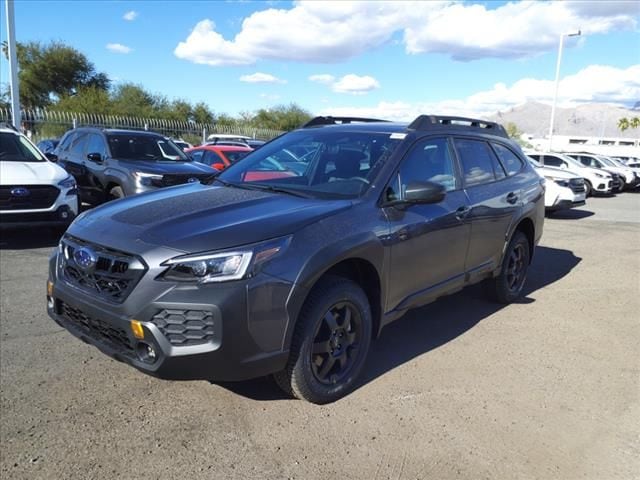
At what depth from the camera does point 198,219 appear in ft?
9.84

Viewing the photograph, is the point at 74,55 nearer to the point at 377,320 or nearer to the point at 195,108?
the point at 195,108

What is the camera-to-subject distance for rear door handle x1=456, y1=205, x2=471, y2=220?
415 cm

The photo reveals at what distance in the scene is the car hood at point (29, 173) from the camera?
6.97 metres

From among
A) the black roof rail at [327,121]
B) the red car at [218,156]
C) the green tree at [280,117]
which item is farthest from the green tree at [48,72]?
the black roof rail at [327,121]

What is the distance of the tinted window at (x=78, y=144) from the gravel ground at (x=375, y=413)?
19.9 feet

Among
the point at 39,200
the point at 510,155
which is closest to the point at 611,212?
the point at 510,155

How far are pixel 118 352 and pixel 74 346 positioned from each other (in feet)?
4.84

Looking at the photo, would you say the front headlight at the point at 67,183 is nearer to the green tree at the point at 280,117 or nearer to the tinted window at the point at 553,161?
the tinted window at the point at 553,161

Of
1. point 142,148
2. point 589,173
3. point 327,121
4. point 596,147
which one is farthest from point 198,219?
point 596,147

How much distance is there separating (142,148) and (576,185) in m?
10.8

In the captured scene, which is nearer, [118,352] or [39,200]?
[118,352]

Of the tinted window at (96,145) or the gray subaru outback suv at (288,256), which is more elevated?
the tinted window at (96,145)

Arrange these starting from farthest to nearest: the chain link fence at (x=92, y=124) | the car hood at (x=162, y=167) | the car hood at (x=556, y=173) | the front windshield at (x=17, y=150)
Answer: the chain link fence at (x=92, y=124) < the car hood at (x=556, y=173) < the car hood at (x=162, y=167) < the front windshield at (x=17, y=150)

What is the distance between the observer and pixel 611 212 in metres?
15.3
